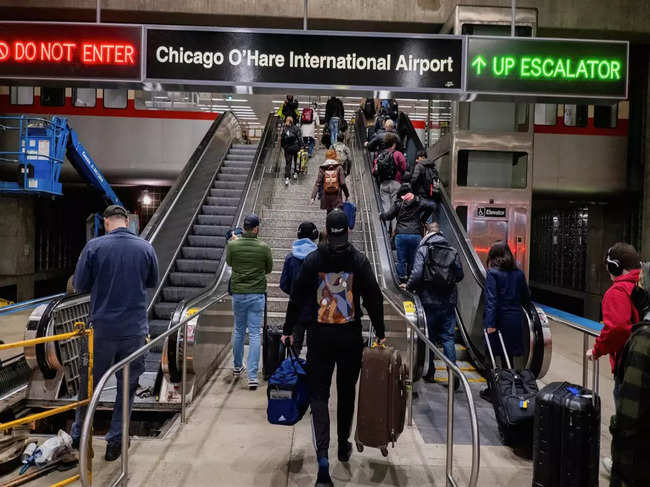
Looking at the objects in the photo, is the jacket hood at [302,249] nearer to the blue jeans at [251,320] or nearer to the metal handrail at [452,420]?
the blue jeans at [251,320]

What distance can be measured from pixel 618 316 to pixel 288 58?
3.76 metres

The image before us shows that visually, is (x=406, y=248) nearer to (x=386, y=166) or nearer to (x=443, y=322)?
(x=386, y=166)

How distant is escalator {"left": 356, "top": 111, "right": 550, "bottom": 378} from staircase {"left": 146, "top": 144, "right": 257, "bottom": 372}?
2.68 meters

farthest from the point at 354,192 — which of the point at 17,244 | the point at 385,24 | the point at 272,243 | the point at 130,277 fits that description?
the point at 17,244

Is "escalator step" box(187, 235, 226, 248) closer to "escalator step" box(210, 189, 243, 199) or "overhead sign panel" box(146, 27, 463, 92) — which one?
"escalator step" box(210, 189, 243, 199)

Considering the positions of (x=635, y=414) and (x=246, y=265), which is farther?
(x=246, y=265)

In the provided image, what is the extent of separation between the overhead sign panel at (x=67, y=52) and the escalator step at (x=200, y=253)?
417cm

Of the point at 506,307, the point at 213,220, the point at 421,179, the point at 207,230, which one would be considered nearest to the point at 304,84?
the point at 506,307

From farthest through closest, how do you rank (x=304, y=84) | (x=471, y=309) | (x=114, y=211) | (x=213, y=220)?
(x=213, y=220), (x=471, y=309), (x=304, y=84), (x=114, y=211)

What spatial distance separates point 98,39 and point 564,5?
37.0 feet

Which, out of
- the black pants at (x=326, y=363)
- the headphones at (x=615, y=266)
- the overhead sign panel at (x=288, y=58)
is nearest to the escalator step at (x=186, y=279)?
the overhead sign panel at (x=288, y=58)

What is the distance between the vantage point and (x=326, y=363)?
347cm

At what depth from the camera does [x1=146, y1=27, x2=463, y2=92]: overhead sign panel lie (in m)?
5.11

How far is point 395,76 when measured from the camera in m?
5.14
